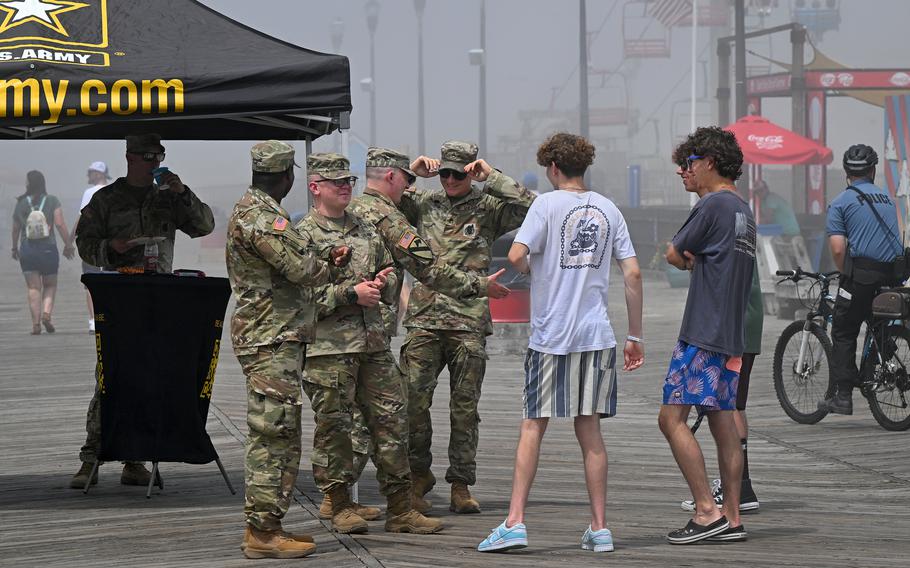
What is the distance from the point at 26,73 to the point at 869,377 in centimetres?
630

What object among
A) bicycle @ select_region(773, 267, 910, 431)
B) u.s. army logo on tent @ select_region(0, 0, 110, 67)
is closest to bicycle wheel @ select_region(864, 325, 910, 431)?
bicycle @ select_region(773, 267, 910, 431)

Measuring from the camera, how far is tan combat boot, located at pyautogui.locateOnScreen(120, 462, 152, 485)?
8.40 metres

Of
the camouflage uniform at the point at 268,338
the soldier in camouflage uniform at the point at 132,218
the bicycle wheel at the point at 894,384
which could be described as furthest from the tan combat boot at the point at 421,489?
the bicycle wheel at the point at 894,384

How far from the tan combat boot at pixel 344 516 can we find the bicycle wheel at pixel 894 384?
194 inches

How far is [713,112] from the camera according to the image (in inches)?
3386

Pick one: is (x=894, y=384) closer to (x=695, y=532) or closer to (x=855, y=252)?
(x=855, y=252)

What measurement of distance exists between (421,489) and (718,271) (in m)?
1.91

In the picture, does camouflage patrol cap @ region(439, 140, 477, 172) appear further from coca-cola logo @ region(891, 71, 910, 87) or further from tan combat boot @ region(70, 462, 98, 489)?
coca-cola logo @ region(891, 71, 910, 87)

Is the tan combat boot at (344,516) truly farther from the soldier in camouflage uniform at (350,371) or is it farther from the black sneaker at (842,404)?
the black sneaker at (842,404)

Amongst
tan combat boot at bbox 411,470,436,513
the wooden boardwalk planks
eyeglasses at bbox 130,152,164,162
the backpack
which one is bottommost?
the wooden boardwalk planks

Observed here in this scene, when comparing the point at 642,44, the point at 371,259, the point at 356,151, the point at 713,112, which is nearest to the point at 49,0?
the point at 371,259

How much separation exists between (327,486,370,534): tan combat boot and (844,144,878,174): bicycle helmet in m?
5.03

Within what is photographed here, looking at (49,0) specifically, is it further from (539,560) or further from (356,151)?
(356,151)

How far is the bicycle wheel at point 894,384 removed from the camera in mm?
10359
